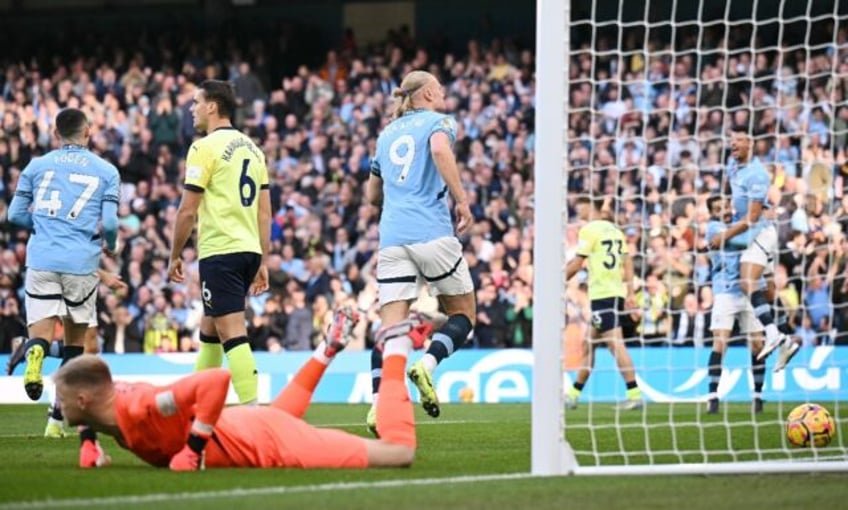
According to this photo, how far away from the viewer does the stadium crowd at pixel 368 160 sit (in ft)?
58.7

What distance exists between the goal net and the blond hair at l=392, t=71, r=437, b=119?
95 cm

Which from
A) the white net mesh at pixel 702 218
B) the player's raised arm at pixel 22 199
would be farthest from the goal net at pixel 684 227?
the player's raised arm at pixel 22 199

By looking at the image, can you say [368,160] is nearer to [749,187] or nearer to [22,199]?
[749,187]

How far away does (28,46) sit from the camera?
30516mm

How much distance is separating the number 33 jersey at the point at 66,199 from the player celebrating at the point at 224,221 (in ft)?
4.59

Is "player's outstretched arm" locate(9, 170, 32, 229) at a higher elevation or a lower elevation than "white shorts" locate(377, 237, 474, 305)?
higher

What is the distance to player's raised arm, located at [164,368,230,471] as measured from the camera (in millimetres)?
7031

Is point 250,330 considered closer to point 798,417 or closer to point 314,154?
point 314,154

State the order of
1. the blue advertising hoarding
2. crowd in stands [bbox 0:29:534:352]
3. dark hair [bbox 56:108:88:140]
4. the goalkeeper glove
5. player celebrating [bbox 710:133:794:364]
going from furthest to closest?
crowd in stands [bbox 0:29:534:352] < the blue advertising hoarding < player celebrating [bbox 710:133:794:364] < dark hair [bbox 56:108:88:140] < the goalkeeper glove

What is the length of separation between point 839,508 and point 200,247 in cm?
463

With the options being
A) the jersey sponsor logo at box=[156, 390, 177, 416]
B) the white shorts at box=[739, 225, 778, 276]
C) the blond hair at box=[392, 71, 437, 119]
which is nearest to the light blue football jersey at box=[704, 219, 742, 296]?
the white shorts at box=[739, 225, 778, 276]

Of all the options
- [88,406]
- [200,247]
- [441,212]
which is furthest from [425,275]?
[88,406]

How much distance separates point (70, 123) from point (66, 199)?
20.8 inches

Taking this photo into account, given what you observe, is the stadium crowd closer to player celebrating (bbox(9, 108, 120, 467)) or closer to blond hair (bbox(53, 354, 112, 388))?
player celebrating (bbox(9, 108, 120, 467))
